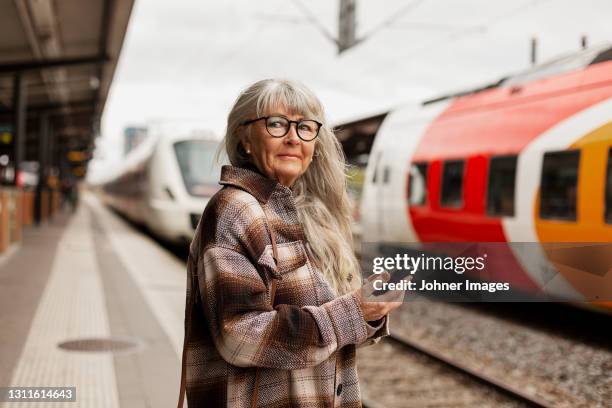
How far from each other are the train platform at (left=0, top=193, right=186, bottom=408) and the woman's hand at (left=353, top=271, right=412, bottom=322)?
2.61 meters

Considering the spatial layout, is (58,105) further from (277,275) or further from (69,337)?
(277,275)

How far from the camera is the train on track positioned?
20.8ft

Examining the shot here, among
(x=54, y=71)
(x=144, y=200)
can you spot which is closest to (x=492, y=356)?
(x=144, y=200)

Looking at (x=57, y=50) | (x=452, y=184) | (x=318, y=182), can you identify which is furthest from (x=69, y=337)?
(x=57, y=50)

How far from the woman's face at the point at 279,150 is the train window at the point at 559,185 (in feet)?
17.4

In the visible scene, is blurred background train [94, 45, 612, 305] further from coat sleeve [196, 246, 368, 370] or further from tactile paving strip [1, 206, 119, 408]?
tactile paving strip [1, 206, 119, 408]

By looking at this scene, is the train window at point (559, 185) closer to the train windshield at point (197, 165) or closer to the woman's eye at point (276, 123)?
the woman's eye at point (276, 123)

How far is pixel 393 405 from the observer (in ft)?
16.7

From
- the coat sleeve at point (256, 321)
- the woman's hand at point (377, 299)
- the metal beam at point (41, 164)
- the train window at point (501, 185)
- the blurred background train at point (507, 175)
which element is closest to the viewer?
the coat sleeve at point (256, 321)

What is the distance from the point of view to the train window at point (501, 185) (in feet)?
25.0

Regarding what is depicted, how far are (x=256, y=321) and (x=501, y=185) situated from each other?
6714 mm

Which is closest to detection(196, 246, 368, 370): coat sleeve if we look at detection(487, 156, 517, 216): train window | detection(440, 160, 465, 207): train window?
detection(487, 156, 517, 216): train window

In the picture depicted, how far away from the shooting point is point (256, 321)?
1.53 m

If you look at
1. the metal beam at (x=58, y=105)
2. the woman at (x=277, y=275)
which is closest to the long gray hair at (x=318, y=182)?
the woman at (x=277, y=275)
